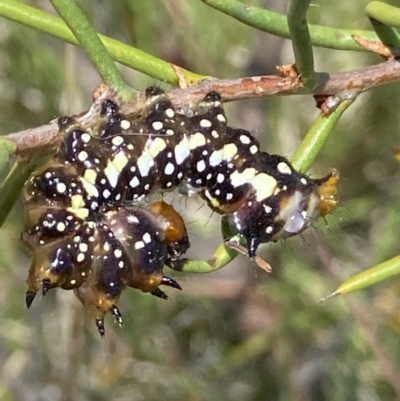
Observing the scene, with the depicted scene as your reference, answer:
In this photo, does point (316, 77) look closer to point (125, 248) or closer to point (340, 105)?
point (340, 105)

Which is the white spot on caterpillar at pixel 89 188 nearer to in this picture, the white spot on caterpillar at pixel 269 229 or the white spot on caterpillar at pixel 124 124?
the white spot on caterpillar at pixel 124 124

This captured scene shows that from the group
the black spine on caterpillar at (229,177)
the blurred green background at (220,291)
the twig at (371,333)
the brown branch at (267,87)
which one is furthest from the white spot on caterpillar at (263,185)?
the blurred green background at (220,291)

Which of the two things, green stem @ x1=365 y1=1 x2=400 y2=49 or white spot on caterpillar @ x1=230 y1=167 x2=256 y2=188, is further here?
white spot on caterpillar @ x1=230 y1=167 x2=256 y2=188

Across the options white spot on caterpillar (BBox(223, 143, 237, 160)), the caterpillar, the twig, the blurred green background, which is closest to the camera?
the caterpillar

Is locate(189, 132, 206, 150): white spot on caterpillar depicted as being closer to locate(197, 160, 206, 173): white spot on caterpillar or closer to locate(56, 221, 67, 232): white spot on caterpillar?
locate(197, 160, 206, 173): white spot on caterpillar

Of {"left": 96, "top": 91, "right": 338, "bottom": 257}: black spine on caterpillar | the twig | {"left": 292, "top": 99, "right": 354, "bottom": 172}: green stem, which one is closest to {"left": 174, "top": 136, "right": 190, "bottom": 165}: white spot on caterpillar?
{"left": 96, "top": 91, "right": 338, "bottom": 257}: black spine on caterpillar

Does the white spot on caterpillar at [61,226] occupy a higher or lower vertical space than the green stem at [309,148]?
lower

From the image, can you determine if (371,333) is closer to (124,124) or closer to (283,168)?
(283,168)
